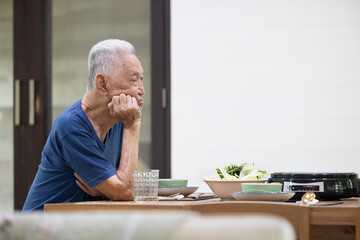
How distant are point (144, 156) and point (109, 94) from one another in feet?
6.15

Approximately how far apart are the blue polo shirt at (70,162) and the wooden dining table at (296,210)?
0.77 ft

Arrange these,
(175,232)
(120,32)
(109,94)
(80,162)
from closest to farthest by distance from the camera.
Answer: (175,232), (80,162), (109,94), (120,32)

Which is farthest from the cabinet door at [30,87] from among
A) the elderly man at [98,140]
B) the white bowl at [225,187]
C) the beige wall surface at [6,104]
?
the white bowl at [225,187]

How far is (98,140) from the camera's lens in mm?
2061

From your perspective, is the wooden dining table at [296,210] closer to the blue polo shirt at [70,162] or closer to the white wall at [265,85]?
the blue polo shirt at [70,162]

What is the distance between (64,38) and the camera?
4191 mm

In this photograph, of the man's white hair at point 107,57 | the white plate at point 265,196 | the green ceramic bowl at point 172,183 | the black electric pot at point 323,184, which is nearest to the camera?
the white plate at point 265,196

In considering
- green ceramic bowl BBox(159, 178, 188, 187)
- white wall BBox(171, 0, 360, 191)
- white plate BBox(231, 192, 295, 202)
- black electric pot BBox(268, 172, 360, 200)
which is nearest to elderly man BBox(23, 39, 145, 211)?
green ceramic bowl BBox(159, 178, 188, 187)

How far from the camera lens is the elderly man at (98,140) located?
1.92 metres

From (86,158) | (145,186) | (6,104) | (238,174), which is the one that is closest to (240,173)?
(238,174)

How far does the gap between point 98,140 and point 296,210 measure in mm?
795

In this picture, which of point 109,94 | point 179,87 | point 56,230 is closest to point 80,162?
point 109,94

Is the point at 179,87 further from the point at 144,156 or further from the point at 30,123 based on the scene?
the point at 30,123

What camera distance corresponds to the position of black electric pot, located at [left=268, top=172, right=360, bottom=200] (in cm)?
182
